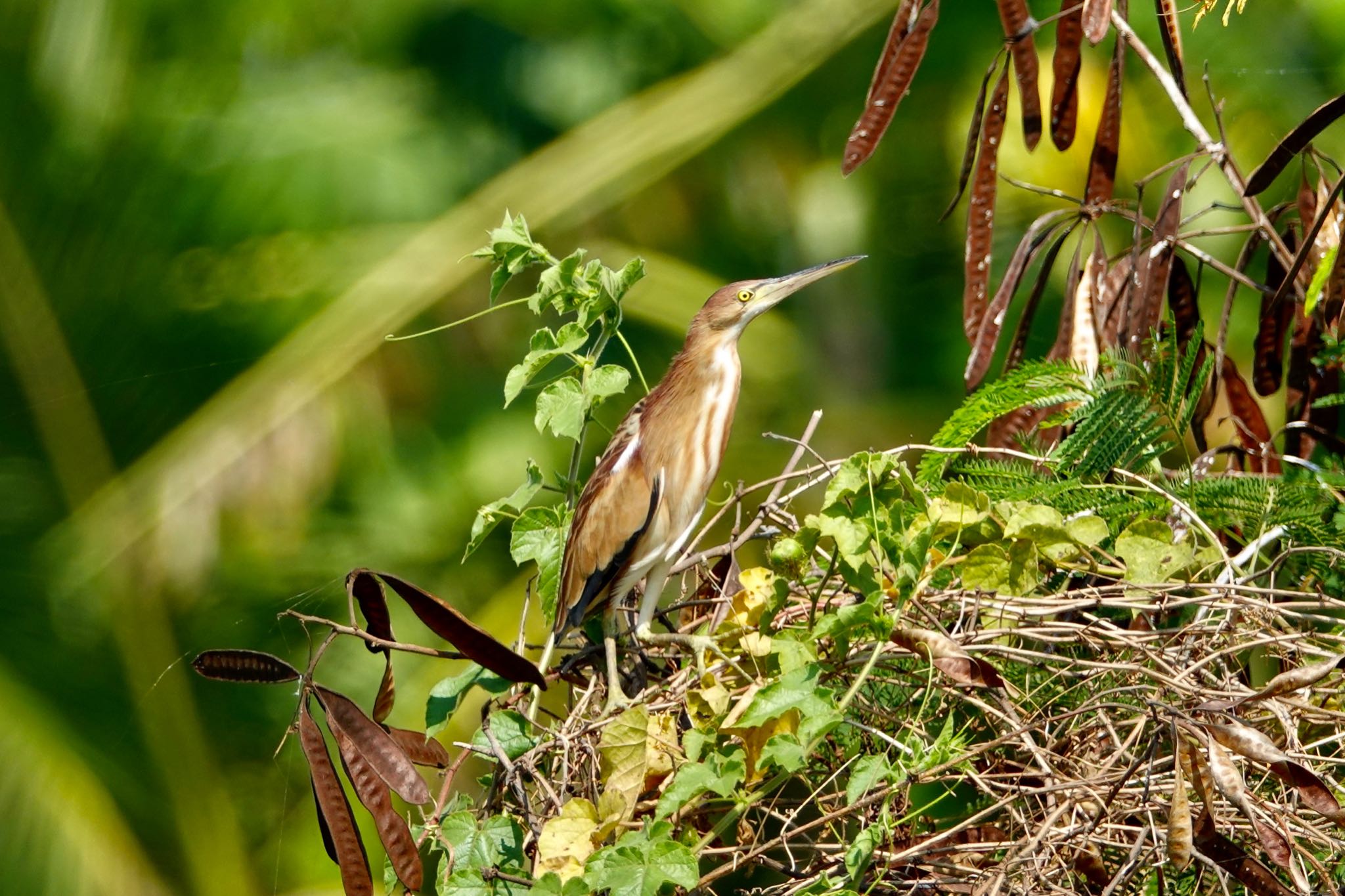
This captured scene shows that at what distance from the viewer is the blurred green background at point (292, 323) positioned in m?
2.63

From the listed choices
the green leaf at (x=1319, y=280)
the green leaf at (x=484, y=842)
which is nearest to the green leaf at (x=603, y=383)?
the green leaf at (x=484, y=842)

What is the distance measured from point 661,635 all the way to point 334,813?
1.30 ft

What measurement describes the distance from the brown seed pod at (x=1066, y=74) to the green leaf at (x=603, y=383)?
855 mm

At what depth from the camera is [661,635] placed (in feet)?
4.43

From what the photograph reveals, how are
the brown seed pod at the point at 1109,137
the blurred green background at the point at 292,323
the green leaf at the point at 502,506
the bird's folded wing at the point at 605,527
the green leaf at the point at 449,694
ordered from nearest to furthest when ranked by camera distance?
the green leaf at the point at 449,694
the green leaf at the point at 502,506
the bird's folded wing at the point at 605,527
the brown seed pod at the point at 1109,137
the blurred green background at the point at 292,323

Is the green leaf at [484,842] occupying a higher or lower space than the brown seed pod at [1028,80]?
lower

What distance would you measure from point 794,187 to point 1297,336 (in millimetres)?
1459

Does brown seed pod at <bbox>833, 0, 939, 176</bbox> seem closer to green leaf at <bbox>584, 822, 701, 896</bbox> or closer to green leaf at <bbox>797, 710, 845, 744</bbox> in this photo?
green leaf at <bbox>797, 710, 845, 744</bbox>

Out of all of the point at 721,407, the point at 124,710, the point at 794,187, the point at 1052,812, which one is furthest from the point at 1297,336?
the point at 124,710

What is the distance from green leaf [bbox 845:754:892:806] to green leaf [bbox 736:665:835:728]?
0.17 ft

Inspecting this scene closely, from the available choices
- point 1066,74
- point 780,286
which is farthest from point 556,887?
point 1066,74

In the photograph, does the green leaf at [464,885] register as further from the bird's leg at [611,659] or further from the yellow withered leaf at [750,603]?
the yellow withered leaf at [750,603]

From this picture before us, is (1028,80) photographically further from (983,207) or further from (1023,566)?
(1023,566)

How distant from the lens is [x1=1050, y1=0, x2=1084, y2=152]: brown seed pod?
69.4 inches
